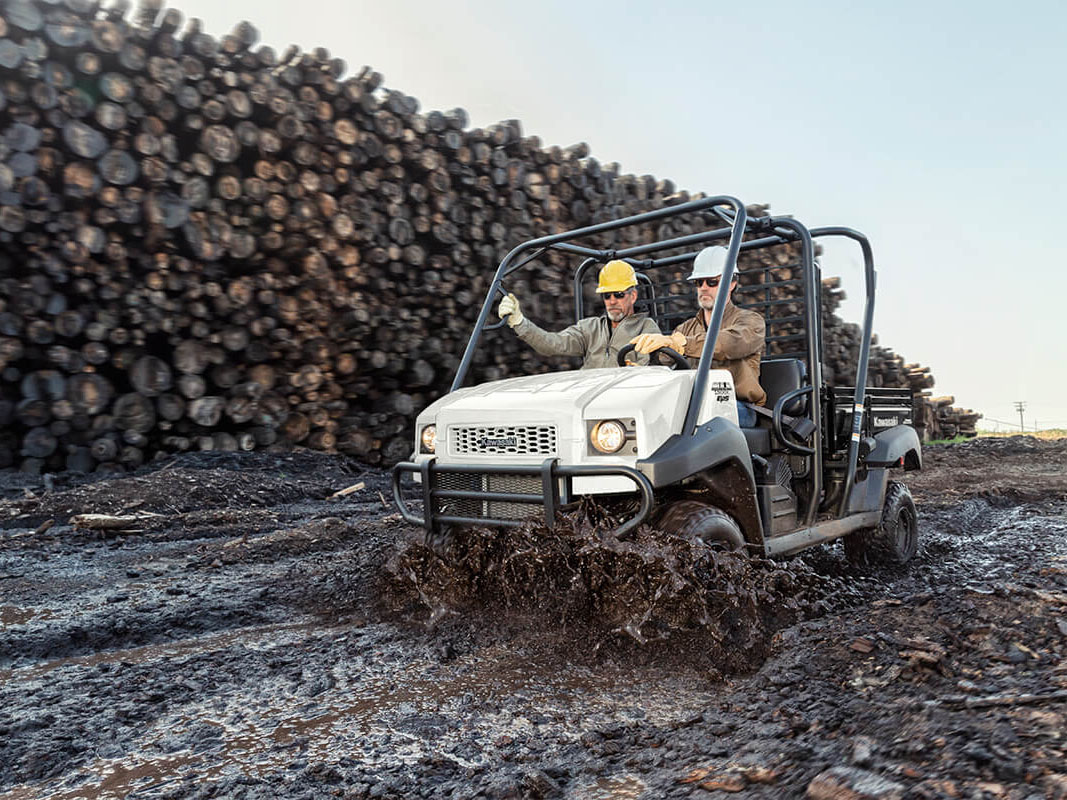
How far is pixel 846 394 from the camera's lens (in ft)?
15.2

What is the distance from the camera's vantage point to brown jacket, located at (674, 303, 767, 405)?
13.0ft

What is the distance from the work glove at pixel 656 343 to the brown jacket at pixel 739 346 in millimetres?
67

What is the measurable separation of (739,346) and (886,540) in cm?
180

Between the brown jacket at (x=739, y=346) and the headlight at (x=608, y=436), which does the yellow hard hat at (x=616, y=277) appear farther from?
the headlight at (x=608, y=436)

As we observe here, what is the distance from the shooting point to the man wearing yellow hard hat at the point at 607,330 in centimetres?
453

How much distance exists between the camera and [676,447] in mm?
3197

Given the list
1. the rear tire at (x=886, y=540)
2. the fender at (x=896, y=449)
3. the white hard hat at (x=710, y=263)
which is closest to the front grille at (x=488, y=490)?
the white hard hat at (x=710, y=263)

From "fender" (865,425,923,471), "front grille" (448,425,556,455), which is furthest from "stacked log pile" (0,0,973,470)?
"fender" (865,425,923,471)

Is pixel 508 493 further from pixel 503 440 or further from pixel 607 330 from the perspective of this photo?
pixel 607 330

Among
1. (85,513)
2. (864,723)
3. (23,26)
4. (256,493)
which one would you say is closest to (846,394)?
(864,723)

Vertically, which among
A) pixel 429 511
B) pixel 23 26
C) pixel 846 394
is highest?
pixel 23 26

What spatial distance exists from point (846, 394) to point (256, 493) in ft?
15.6

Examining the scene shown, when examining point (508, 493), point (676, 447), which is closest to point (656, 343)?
point (676, 447)

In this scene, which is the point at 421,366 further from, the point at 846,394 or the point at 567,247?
the point at 846,394
